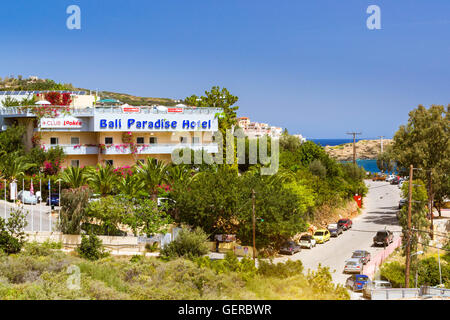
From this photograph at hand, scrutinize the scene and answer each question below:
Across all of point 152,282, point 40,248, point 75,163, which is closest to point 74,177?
point 75,163

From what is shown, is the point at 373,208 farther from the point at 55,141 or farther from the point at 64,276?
the point at 64,276

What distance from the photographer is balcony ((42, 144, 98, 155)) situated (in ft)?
150

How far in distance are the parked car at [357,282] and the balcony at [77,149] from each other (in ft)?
94.1

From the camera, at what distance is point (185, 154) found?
4616cm

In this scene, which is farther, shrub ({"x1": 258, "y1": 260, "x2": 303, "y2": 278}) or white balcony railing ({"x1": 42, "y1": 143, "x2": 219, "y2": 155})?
white balcony railing ({"x1": 42, "y1": 143, "x2": 219, "y2": 155})

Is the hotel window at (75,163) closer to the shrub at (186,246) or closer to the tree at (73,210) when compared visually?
the tree at (73,210)

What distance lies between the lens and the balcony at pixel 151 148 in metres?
46.7

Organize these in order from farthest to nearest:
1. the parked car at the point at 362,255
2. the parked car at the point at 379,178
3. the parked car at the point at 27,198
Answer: the parked car at the point at 379,178 < the parked car at the point at 27,198 < the parked car at the point at 362,255

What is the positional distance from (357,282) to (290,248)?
323 inches

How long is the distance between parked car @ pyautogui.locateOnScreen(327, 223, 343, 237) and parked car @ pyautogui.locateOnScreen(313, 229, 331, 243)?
1681 millimetres

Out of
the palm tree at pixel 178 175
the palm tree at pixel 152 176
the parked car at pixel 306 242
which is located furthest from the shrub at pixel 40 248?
the parked car at pixel 306 242

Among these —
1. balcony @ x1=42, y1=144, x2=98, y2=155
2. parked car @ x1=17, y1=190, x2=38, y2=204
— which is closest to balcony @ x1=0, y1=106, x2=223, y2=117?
balcony @ x1=42, y1=144, x2=98, y2=155

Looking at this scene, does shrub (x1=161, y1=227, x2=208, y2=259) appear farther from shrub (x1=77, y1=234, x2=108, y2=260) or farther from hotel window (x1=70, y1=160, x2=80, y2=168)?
hotel window (x1=70, y1=160, x2=80, y2=168)

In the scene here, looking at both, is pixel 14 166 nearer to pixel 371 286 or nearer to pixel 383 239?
pixel 371 286
